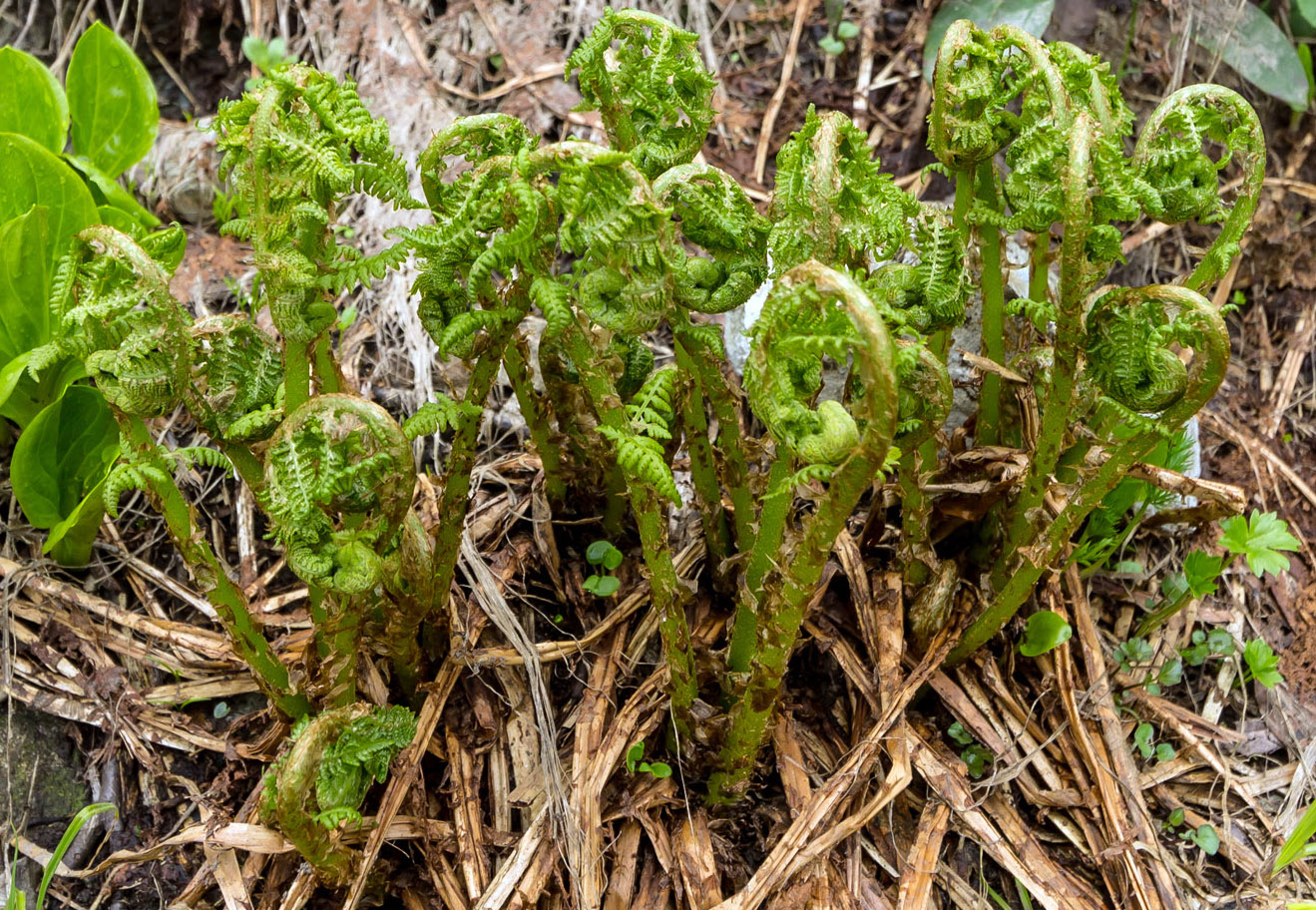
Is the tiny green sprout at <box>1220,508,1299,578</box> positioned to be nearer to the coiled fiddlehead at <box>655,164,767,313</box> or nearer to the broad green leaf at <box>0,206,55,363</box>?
the coiled fiddlehead at <box>655,164,767,313</box>

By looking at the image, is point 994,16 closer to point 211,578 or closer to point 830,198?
point 830,198

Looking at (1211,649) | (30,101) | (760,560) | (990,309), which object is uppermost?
(30,101)

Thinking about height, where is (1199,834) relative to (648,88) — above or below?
below

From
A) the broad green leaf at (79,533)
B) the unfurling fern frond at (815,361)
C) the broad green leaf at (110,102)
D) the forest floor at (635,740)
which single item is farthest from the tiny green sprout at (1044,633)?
the broad green leaf at (110,102)

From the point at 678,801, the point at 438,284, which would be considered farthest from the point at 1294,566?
the point at 438,284

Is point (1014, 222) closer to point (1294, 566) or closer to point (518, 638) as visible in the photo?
point (518, 638)

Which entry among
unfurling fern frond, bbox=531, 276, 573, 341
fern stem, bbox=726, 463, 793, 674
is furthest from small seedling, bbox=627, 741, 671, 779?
unfurling fern frond, bbox=531, 276, 573, 341

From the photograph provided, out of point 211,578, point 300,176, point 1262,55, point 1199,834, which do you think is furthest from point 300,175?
point 1262,55
